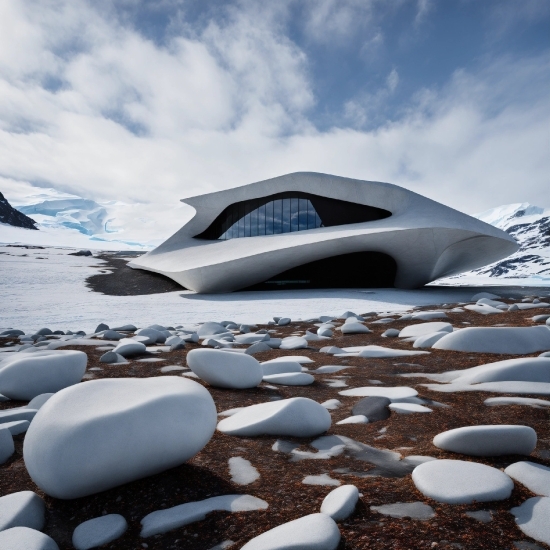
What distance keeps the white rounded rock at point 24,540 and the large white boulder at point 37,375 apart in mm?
1918

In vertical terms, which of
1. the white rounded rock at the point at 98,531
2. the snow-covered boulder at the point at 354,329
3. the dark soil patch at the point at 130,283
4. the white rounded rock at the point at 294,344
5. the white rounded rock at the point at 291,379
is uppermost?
the dark soil patch at the point at 130,283

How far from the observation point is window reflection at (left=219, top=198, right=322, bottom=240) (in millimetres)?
19156

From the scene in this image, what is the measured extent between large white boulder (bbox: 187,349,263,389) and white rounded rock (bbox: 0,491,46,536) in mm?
1619

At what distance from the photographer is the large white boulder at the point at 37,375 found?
2848 mm

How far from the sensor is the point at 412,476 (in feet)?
4.95

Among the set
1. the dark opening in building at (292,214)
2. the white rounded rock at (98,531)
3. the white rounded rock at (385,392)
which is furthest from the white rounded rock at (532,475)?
the dark opening in building at (292,214)

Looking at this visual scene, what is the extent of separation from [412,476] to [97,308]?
10020mm

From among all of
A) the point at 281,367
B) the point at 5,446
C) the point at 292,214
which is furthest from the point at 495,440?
the point at 292,214

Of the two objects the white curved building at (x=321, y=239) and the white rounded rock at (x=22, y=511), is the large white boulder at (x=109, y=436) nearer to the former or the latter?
the white rounded rock at (x=22, y=511)

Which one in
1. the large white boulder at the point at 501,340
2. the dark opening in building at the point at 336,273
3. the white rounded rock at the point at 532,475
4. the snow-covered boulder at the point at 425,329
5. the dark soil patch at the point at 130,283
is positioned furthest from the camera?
the dark opening in building at the point at 336,273

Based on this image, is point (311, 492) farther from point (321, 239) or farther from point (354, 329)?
point (321, 239)

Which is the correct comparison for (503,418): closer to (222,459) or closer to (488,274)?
(222,459)

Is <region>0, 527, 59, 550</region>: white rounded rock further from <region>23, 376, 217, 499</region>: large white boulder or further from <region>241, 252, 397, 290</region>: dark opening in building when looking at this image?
<region>241, 252, 397, 290</region>: dark opening in building

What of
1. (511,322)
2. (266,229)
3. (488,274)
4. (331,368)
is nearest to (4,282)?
(266,229)
